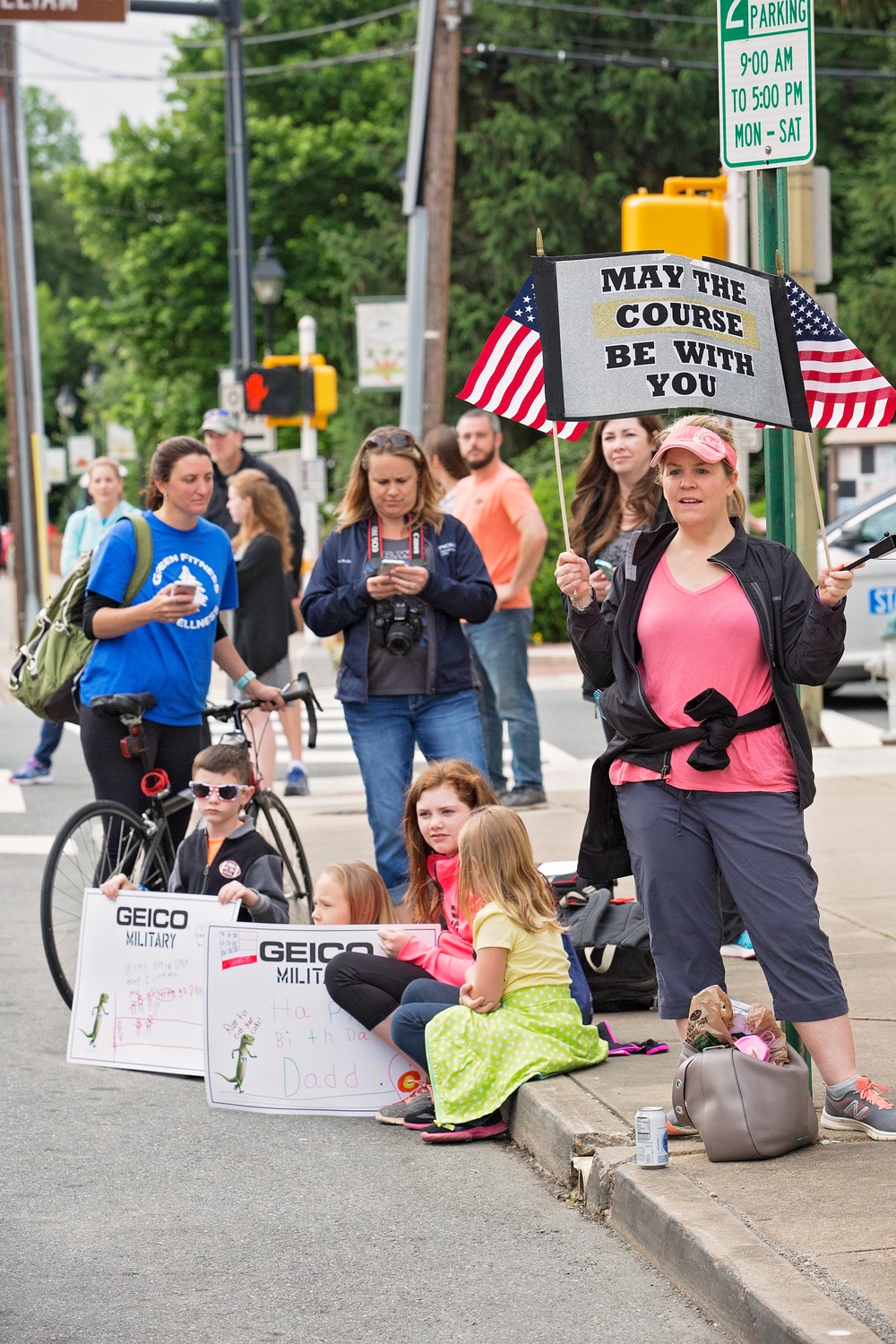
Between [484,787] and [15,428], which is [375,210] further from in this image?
[484,787]

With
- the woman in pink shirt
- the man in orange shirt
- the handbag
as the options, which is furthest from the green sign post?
the man in orange shirt

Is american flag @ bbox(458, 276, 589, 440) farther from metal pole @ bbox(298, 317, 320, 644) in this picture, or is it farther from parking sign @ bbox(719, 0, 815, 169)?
metal pole @ bbox(298, 317, 320, 644)

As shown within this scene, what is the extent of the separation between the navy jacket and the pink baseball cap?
7.44 ft

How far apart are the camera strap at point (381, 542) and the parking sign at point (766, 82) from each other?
213 centimetres

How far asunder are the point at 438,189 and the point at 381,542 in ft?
31.0

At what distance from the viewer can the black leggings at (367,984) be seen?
5707mm

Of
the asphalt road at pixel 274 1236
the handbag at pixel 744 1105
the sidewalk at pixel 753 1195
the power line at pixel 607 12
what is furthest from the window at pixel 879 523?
the power line at pixel 607 12

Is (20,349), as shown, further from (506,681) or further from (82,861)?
(82,861)

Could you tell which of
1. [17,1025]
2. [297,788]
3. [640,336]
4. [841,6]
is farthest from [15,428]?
[640,336]

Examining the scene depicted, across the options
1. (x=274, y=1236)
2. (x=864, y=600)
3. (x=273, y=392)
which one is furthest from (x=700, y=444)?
(x=273, y=392)

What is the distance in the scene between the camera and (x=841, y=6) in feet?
65.8

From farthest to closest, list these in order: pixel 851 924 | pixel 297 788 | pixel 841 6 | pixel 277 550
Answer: pixel 841 6
pixel 297 788
pixel 277 550
pixel 851 924

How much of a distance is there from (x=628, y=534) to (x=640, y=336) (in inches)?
81.5

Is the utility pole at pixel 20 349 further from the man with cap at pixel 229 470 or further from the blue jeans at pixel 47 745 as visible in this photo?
the man with cap at pixel 229 470
